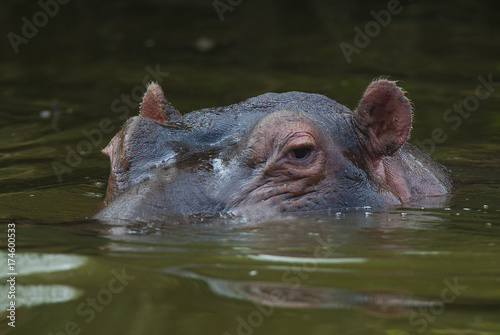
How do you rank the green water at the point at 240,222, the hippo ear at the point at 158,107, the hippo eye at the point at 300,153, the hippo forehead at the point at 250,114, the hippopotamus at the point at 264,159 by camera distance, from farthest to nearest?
the hippo ear at the point at 158,107 < the hippo forehead at the point at 250,114 < the hippo eye at the point at 300,153 < the hippopotamus at the point at 264,159 < the green water at the point at 240,222

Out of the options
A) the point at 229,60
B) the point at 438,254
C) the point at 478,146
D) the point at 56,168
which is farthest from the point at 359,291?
the point at 229,60

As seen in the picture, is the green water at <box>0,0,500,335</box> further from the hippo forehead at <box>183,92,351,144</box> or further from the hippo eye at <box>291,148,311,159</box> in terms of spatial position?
the hippo forehead at <box>183,92,351,144</box>

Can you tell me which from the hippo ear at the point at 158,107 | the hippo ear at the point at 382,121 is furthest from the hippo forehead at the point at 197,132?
the hippo ear at the point at 158,107

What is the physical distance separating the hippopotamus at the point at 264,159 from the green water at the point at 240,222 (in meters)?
0.21

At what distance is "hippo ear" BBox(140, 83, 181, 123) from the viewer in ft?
24.0

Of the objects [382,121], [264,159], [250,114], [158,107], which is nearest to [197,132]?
[250,114]

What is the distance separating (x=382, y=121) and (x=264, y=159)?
112 centimetres

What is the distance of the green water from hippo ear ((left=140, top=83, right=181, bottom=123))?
989mm

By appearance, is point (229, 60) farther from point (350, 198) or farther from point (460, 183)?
point (350, 198)

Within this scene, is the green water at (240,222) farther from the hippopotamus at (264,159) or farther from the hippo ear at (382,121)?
the hippo ear at (382,121)

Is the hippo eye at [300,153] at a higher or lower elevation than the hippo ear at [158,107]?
lower

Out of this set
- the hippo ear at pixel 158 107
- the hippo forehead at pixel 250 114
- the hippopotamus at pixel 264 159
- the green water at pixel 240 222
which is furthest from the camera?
the hippo ear at pixel 158 107

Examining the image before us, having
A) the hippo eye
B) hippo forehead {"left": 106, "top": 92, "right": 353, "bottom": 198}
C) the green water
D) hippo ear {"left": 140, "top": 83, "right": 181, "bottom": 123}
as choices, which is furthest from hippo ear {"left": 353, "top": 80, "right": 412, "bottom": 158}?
hippo ear {"left": 140, "top": 83, "right": 181, "bottom": 123}

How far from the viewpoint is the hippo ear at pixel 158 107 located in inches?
288
